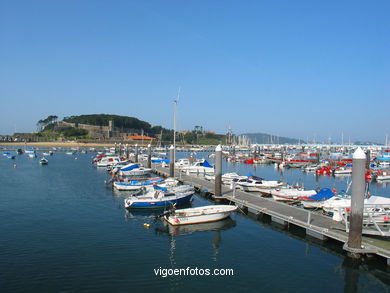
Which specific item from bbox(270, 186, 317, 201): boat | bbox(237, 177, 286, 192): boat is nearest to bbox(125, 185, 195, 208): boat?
bbox(270, 186, 317, 201): boat

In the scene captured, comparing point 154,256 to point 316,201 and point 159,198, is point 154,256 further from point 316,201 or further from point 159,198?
point 316,201

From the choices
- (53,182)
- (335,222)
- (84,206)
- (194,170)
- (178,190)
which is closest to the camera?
(335,222)

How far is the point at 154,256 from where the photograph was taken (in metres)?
19.8

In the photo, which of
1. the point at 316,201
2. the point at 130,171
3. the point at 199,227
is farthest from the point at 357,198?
the point at 130,171

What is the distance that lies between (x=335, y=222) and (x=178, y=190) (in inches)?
679

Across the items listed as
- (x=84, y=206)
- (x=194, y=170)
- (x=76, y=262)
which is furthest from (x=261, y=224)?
(x=194, y=170)

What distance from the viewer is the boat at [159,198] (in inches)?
1257

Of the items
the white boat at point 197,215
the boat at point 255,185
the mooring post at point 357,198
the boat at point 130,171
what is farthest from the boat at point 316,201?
the boat at point 130,171

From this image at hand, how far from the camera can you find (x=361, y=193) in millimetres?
17906

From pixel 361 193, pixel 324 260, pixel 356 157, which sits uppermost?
pixel 356 157

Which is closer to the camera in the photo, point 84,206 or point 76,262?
point 76,262

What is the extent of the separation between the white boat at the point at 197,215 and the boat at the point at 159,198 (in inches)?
229

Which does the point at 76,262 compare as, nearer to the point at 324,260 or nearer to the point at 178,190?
the point at 324,260

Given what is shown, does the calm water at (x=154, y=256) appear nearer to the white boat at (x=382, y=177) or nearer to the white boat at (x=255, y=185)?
the white boat at (x=255, y=185)
